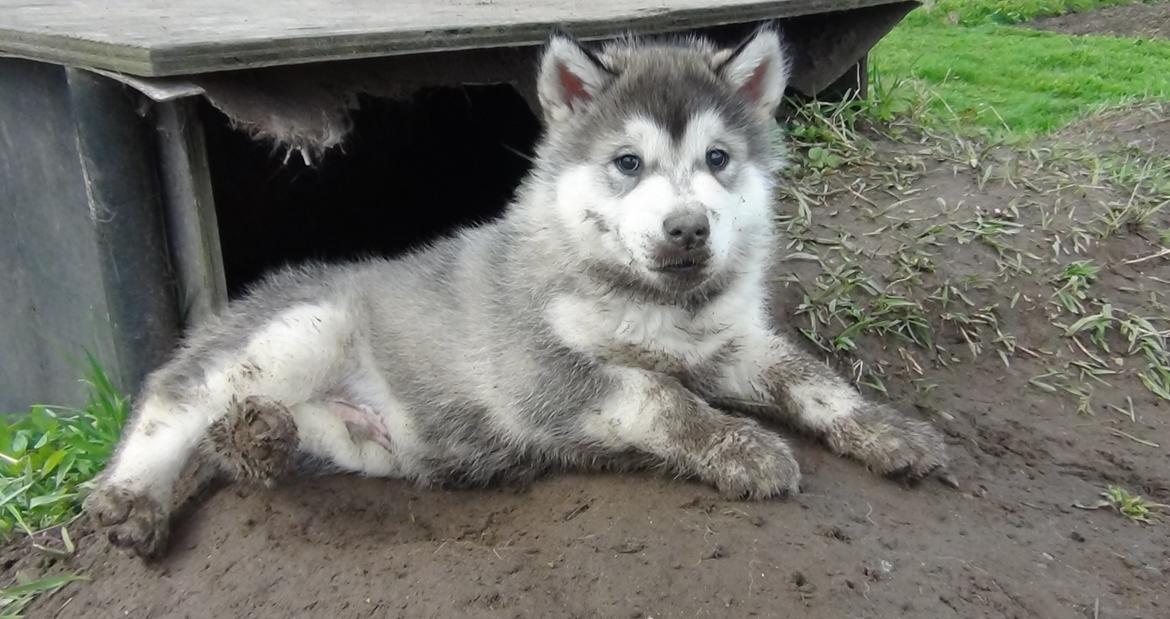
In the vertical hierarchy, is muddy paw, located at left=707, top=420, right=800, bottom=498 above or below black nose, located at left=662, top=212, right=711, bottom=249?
below

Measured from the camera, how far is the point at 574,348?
3.20 meters

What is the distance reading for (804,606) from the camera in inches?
97.4

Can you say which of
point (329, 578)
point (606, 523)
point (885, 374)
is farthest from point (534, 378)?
point (885, 374)

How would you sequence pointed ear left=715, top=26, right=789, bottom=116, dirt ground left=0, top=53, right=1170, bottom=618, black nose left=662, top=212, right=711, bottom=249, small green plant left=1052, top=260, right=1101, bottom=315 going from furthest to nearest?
1. small green plant left=1052, top=260, right=1101, bottom=315
2. pointed ear left=715, top=26, right=789, bottom=116
3. black nose left=662, top=212, right=711, bottom=249
4. dirt ground left=0, top=53, right=1170, bottom=618

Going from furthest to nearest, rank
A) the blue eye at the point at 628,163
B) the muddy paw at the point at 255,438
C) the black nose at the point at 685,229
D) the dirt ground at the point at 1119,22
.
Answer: the dirt ground at the point at 1119,22 < the blue eye at the point at 628,163 < the muddy paw at the point at 255,438 < the black nose at the point at 685,229

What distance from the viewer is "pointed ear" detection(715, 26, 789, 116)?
10.9 feet

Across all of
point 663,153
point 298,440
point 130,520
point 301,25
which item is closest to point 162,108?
point 301,25

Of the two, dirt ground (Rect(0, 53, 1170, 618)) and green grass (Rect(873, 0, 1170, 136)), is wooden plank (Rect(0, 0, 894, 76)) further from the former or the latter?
green grass (Rect(873, 0, 1170, 136))

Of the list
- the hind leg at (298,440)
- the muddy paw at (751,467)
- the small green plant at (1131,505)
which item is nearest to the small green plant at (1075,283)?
the small green plant at (1131,505)

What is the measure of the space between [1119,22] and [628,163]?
11.9 metres

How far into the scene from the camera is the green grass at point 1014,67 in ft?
25.9

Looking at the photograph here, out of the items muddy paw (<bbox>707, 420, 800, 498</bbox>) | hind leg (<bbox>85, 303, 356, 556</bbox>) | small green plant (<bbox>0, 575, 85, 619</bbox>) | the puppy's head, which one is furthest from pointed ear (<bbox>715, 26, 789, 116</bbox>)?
small green plant (<bbox>0, 575, 85, 619</bbox>)

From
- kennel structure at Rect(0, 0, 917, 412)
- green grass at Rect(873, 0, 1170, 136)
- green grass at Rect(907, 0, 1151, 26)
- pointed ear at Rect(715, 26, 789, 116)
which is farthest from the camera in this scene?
green grass at Rect(907, 0, 1151, 26)

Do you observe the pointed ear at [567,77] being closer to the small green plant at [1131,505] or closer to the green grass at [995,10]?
the small green plant at [1131,505]
